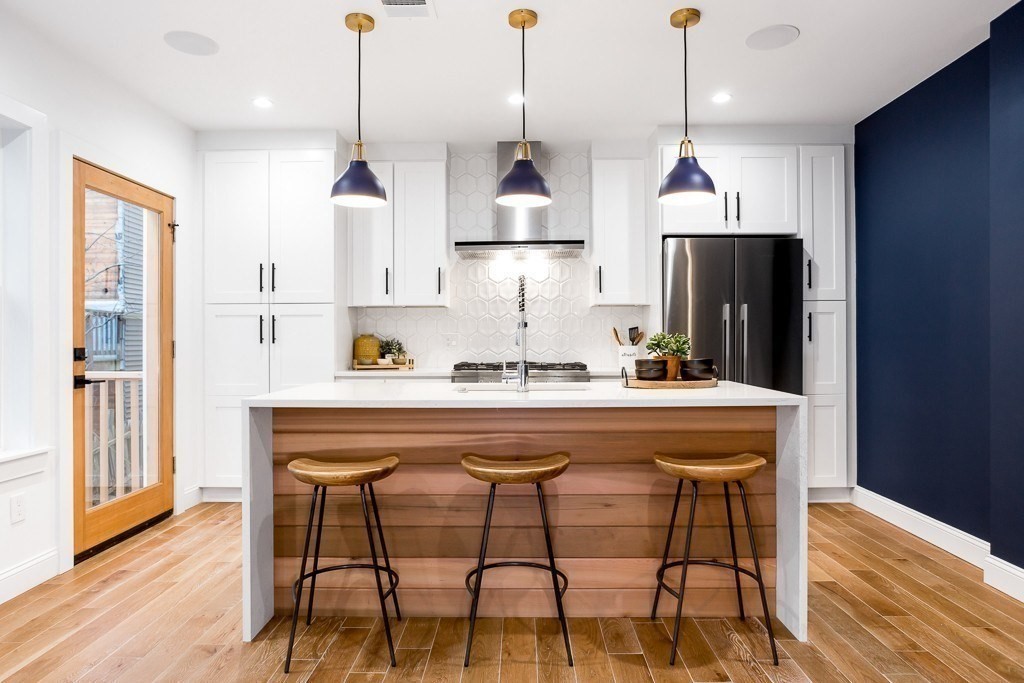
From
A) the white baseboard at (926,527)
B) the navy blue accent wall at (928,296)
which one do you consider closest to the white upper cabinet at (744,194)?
the navy blue accent wall at (928,296)

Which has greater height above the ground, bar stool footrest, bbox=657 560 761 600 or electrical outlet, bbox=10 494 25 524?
electrical outlet, bbox=10 494 25 524

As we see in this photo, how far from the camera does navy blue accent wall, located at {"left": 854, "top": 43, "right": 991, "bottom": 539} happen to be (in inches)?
→ 128

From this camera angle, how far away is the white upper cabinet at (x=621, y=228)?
4.65 meters

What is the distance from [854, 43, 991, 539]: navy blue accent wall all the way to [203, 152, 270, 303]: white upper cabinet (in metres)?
4.35

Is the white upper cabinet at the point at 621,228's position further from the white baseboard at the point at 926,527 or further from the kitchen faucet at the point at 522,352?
the white baseboard at the point at 926,527

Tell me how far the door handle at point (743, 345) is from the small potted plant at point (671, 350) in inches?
59.4

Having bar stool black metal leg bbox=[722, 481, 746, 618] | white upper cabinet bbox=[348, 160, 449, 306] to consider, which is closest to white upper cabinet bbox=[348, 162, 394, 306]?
white upper cabinet bbox=[348, 160, 449, 306]

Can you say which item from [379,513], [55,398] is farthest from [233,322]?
[379,513]

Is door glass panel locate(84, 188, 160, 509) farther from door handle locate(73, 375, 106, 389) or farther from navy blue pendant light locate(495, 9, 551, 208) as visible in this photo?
navy blue pendant light locate(495, 9, 551, 208)

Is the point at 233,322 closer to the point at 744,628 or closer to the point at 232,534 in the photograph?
the point at 232,534

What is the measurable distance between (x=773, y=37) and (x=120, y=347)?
411 cm

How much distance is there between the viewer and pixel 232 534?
372 cm

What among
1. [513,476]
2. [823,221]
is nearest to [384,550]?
[513,476]

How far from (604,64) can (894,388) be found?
2.79 m
